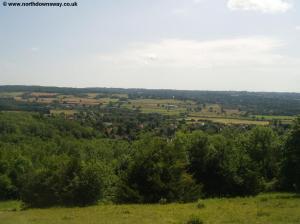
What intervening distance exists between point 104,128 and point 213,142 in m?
133

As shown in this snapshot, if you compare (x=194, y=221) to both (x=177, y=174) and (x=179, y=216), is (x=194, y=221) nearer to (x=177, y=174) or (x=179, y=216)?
(x=179, y=216)

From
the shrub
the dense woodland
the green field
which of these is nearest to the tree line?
the dense woodland

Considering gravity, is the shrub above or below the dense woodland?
above

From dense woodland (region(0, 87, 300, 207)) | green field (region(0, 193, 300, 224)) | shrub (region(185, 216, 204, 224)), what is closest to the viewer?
shrub (region(185, 216, 204, 224))

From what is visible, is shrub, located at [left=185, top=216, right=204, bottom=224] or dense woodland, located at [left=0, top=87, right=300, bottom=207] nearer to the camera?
shrub, located at [left=185, top=216, right=204, bottom=224]

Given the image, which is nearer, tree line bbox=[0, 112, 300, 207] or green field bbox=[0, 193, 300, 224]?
green field bbox=[0, 193, 300, 224]

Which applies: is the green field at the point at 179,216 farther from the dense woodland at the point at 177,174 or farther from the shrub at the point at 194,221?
the dense woodland at the point at 177,174

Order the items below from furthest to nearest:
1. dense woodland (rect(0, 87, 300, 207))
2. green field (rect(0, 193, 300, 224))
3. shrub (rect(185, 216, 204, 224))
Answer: dense woodland (rect(0, 87, 300, 207)), green field (rect(0, 193, 300, 224)), shrub (rect(185, 216, 204, 224))

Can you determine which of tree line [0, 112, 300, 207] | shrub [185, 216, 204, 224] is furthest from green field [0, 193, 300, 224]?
tree line [0, 112, 300, 207]

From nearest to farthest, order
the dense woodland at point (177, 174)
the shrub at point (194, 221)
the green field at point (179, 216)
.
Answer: the shrub at point (194, 221) → the green field at point (179, 216) → the dense woodland at point (177, 174)

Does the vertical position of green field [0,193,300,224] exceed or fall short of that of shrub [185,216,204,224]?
it falls short

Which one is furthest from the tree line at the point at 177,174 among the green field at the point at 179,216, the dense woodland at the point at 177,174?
the green field at the point at 179,216

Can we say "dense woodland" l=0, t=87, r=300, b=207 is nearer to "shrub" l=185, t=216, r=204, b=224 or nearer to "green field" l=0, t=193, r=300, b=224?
"green field" l=0, t=193, r=300, b=224

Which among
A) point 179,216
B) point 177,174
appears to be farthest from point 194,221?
point 177,174
